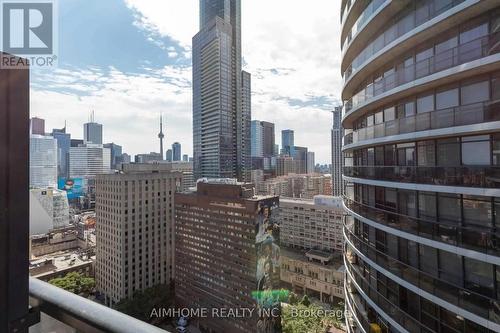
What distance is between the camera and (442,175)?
767 cm

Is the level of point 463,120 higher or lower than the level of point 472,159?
higher

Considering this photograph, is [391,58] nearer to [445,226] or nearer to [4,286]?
[445,226]

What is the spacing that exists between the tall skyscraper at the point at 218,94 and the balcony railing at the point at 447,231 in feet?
245

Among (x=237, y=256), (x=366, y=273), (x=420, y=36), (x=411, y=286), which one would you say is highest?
(x=420, y=36)

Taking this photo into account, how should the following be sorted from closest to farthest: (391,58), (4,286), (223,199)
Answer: (4,286), (391,58), (223,199)

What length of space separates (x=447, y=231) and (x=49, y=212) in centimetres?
6539

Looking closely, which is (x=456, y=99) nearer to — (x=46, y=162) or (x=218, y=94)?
(x=218, y=94)

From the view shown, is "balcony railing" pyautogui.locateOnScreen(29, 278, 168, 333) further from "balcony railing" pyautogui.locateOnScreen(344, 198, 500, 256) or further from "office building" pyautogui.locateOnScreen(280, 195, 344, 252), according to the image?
"office building" pyautogui.locateOnScreen(280, 195, 344, 252)

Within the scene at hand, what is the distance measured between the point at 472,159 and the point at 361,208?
476 cm

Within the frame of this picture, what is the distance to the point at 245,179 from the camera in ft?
309

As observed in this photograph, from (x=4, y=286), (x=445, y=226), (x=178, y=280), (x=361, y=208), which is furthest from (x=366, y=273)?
(x=178, y=280)

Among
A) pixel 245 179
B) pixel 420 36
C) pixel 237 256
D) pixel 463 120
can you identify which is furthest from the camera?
pixel 245 179

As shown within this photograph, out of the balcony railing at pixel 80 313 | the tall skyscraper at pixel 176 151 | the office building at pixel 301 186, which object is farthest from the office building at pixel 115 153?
the balcony railing at pixel 80 313

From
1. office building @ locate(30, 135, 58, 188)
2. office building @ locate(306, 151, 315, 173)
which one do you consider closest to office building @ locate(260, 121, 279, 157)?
office building @ locate(306, 151, 315, 173)
